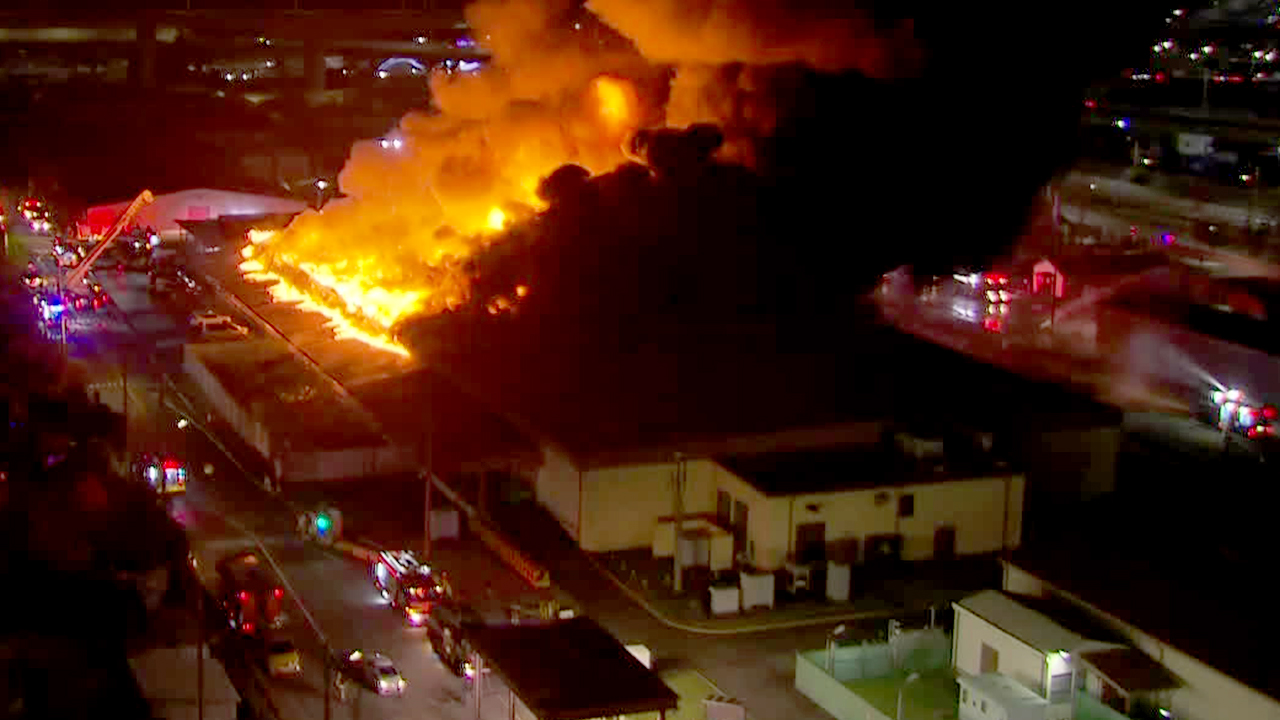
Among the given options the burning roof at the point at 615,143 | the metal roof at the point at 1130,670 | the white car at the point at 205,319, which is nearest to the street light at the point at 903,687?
the metal roof at the point at 1130,670

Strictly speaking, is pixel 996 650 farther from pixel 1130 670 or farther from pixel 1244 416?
pixel 1244 416

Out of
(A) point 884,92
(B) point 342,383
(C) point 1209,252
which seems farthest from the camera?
(C) point 1209,252

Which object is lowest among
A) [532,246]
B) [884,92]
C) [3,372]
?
[3,372]

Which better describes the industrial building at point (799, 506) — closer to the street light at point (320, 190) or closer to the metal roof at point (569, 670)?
the metal roof at point (569, 670)

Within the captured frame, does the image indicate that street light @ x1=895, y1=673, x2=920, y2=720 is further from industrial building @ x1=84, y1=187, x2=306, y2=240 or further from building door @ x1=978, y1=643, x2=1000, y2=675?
industrial building @ x1=84, y1=187, x2=306, y2=240

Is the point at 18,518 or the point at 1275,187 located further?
the point at 1275,187

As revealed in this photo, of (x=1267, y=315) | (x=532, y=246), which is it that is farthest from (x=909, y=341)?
(x=1267, y=315)

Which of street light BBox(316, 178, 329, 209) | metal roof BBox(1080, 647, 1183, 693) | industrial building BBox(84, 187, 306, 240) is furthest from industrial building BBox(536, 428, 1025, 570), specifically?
street light BBox(316, 178, 329, 209)

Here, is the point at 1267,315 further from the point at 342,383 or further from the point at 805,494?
the point at 342,383
